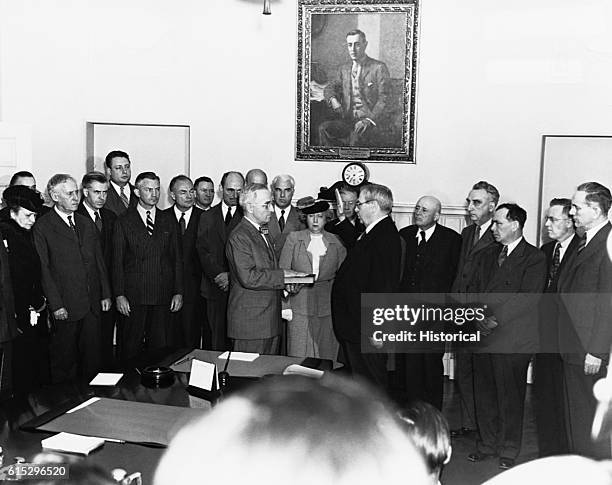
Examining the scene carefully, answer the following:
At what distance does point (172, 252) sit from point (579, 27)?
14.4 feet

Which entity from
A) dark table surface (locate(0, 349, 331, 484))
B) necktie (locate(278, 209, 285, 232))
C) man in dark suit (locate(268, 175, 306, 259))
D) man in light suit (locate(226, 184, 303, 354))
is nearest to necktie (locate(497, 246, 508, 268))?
man in light suit (locate(226, 184, 303, 354))

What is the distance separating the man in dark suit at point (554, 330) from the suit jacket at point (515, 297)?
2.9 inches

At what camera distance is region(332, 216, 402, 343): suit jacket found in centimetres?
513

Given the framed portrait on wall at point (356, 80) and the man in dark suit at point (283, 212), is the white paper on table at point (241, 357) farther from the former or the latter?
the framed portrait on wall at point (356, 80)

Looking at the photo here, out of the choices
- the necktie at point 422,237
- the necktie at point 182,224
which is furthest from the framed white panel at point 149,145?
the necktie at point 422,237

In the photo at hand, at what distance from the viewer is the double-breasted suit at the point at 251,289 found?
16.6 ft

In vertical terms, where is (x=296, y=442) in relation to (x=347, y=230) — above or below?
above

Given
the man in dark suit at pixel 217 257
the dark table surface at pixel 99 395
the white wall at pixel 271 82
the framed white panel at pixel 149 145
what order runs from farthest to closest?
the framed white panel at pixel 149 145 → the white wall at pixel 271 82 → the man in dark suit at pixel 217 257 → the dark table surface at pixel 99 395

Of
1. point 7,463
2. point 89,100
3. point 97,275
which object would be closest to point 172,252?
point 97,275

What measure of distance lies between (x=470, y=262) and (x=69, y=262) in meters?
2.89

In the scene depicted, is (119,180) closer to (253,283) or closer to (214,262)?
(214,262)

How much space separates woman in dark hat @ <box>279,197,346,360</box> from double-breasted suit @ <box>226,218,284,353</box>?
52cm

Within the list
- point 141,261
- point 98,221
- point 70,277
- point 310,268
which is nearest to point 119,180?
point 98,221

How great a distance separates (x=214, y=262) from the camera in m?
6.34
